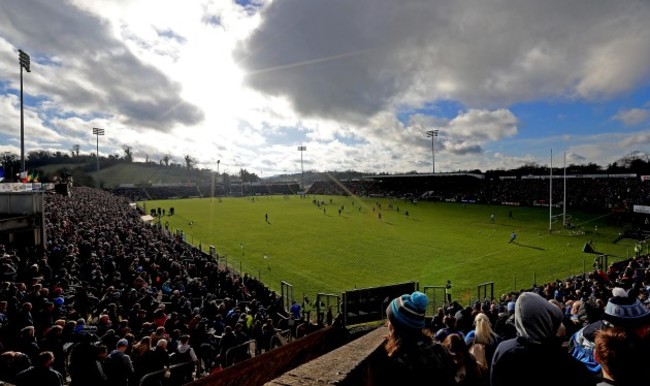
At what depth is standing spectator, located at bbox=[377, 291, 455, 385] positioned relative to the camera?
8.64 ft

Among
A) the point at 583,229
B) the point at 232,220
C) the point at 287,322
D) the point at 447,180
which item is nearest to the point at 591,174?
the point at 447,180

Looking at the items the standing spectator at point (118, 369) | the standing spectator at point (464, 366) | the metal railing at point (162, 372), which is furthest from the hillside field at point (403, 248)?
the standing spectator at point (464, 366)

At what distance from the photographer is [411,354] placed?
2680 millimetres

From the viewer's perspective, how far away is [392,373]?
2.68 m

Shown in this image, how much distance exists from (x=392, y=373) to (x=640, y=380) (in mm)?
1655

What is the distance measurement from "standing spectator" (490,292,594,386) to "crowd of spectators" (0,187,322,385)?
522 cm

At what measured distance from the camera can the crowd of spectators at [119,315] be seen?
5727 mm

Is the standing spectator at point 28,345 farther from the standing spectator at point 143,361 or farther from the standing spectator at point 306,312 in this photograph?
the standing spectator at point 306,312

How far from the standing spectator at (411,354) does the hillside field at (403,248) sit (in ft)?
56.1

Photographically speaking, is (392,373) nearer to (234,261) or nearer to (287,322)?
(287,322)

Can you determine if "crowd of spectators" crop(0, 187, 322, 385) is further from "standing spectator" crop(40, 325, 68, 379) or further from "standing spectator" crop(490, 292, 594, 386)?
"standing spectator" crop(490, 292, 594, 386)

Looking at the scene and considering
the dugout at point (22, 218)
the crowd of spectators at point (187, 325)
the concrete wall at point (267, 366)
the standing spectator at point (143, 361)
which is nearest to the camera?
the crowd of spectators at point (187, 325)

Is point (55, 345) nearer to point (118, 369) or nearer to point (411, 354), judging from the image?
point (118, 369)

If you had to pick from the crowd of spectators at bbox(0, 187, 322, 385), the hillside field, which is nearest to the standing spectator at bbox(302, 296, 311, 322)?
the crowd of spectators at bbox(0, 187, 322, 385)
